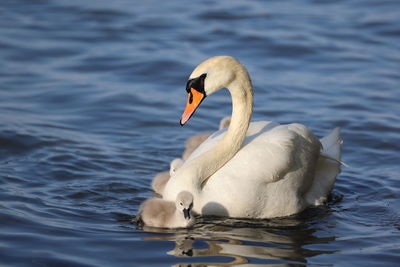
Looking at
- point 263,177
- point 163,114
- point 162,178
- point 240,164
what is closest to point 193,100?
point 240,164

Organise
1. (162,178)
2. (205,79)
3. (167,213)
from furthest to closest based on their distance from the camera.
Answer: (162,178), (205,79), (167,213)

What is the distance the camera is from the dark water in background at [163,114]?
7879 mm

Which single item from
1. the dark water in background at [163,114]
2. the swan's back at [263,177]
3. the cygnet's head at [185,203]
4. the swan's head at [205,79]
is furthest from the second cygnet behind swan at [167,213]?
the swan's head at [205,79]

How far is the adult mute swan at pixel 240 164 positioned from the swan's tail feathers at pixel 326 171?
24 centimetres

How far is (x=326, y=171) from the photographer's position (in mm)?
9820

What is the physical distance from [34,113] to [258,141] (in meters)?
4.69

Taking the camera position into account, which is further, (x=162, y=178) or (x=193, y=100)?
(x=162, y=178)

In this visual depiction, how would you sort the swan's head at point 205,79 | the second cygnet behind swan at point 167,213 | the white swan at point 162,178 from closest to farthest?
1. the second cygnet behind swan at point 167,213
2. the swan's head at point 205,79
3. the white swan at point 162,178

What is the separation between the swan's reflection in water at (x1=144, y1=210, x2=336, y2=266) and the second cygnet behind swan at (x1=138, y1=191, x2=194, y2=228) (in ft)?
0.26

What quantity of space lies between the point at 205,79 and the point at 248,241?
170cm

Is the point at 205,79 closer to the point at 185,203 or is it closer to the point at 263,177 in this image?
the point at 263,177

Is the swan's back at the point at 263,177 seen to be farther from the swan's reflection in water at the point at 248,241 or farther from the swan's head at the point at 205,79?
the swan's head at the point at 205,79

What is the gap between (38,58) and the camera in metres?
15.2

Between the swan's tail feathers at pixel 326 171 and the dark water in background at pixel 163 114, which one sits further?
the swan's tail feathers at pixel 326 171
